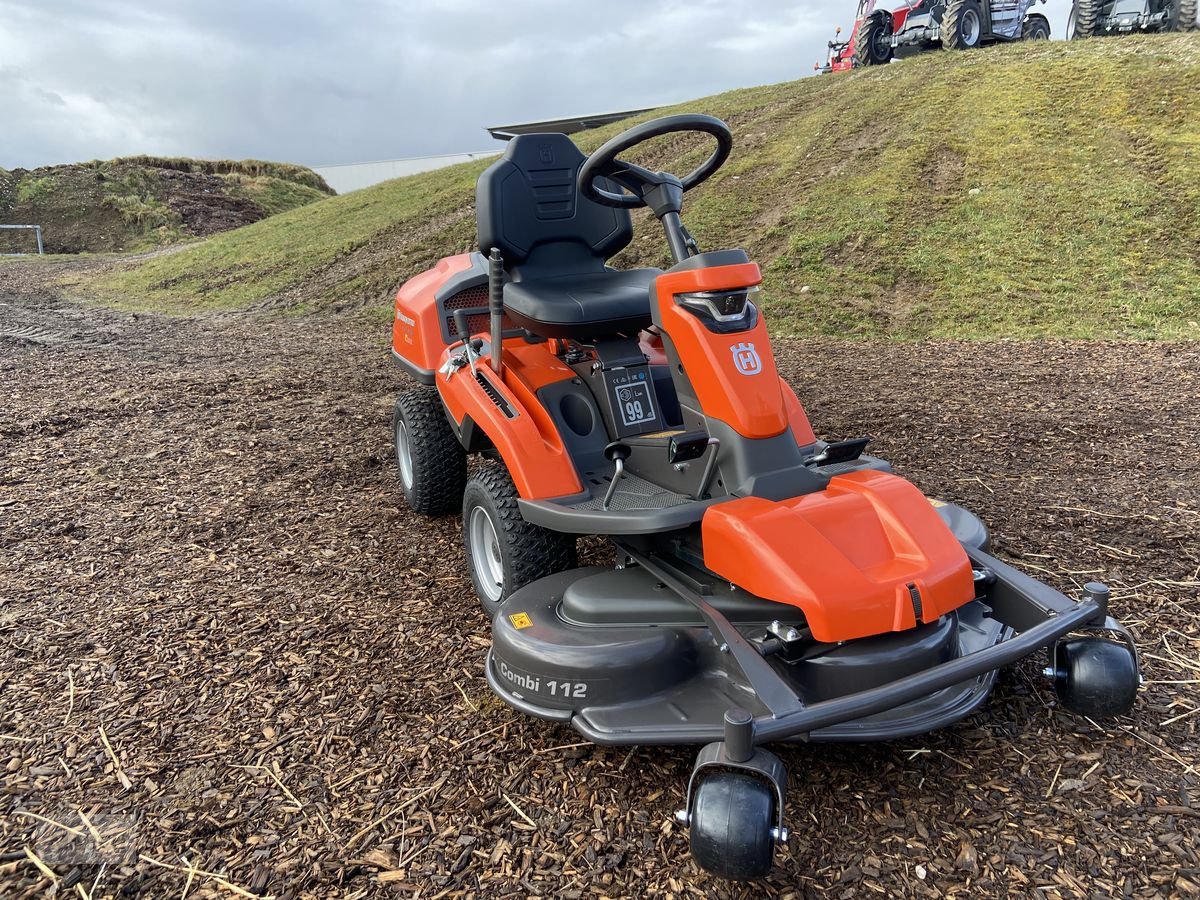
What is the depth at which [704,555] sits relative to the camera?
232cm

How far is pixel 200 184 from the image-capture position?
2706 cm

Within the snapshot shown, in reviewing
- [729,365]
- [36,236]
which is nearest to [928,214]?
[729,365]

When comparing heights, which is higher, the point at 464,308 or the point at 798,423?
the point at 464,308

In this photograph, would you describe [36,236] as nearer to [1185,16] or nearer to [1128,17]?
[1128,17]

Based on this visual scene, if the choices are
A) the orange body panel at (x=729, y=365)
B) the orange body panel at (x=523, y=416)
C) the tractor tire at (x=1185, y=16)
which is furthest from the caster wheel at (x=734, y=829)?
the tractor tire at (x=1185, y=16)

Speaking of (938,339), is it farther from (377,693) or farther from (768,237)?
(377,693)

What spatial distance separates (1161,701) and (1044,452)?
91.0 inches

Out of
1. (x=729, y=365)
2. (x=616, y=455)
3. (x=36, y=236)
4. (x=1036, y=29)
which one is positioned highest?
(x=1036, y=29)

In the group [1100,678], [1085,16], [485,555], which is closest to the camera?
[1100,678]

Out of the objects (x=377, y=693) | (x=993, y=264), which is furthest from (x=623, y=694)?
(x=993, y=264)

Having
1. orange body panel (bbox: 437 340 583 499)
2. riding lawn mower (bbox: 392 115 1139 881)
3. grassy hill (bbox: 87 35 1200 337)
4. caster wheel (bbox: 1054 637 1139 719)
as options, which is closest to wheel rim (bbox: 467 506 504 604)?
riding lawn mower (bbox: 392 115 1139 881)

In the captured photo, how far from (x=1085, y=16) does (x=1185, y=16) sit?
5.64 feet

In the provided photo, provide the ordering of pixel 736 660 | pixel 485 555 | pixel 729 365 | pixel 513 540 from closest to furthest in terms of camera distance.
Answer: pixel 736 660 < pixel 729 365 < pixel 513 540 < pixel 485 555

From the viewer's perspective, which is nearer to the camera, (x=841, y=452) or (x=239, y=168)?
(x=841, y=452)
